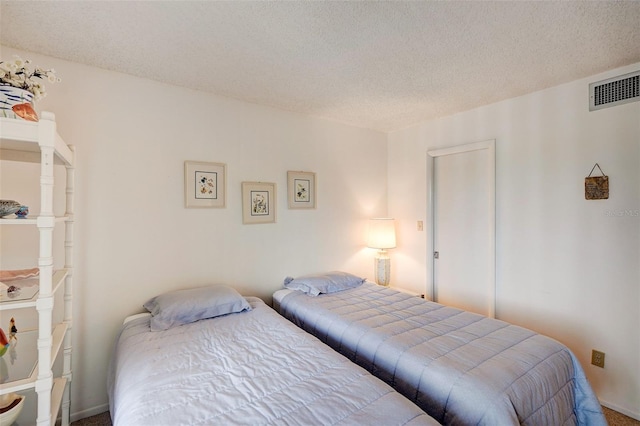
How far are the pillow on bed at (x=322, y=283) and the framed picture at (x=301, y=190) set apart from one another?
733 mm

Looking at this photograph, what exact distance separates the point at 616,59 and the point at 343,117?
6.96 feet

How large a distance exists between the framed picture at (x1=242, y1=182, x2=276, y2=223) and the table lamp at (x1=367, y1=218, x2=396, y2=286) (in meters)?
1.24

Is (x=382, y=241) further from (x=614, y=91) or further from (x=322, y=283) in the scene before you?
(x=614, y=91)

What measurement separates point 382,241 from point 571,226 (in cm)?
166

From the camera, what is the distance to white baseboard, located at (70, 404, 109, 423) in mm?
1909

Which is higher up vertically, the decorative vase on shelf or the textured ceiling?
the textured ceiling

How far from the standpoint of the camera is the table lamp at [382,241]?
3.31m

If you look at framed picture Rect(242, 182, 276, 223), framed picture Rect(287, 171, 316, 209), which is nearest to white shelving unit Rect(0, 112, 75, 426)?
framed picture Rect(242, 182, 276, 223)

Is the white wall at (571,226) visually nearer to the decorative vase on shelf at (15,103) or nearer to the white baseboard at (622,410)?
the white baseboard at (622,410)

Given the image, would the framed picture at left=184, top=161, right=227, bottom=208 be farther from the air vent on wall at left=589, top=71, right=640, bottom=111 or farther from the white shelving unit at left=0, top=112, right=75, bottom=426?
the air vent on wall at left=589, top=71, right=640, bottom=111

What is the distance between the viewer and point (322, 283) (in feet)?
8.75

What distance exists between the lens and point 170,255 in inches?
88.9

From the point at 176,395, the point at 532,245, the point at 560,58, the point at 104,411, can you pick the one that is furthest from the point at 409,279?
the point at 104,411

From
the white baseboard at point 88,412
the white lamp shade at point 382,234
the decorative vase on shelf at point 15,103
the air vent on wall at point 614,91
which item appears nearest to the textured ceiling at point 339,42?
the air vent on wall at point 614,91
